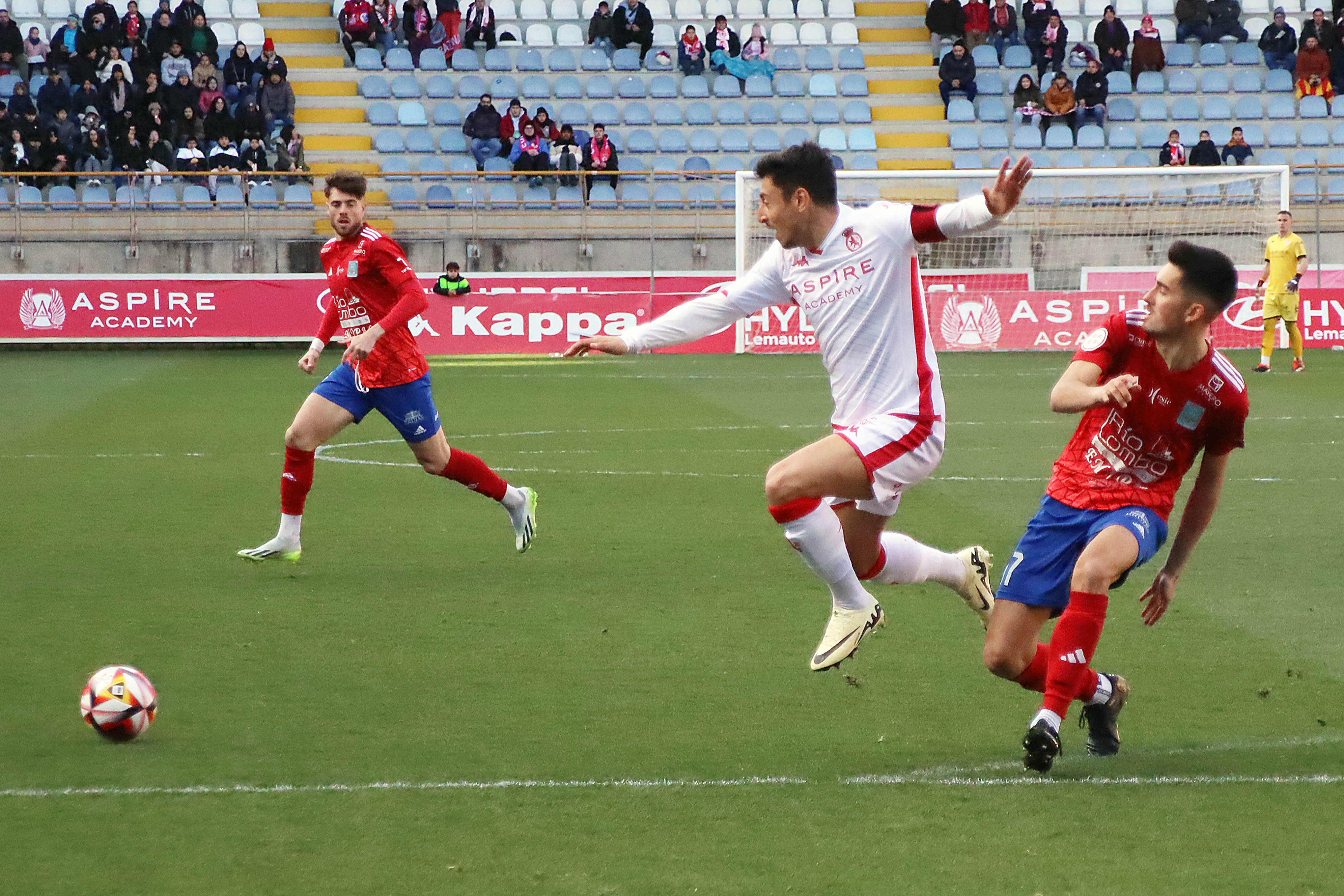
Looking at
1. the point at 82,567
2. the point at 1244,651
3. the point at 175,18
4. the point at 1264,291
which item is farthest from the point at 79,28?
the point at 1244,651

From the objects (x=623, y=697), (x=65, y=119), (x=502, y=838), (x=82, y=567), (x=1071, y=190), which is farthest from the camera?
(x=65, y=119)

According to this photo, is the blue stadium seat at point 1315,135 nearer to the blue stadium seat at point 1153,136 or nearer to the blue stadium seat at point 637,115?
the blue stadium seat at point 1153,136

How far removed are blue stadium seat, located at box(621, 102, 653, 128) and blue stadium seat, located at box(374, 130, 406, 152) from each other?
3.90 m

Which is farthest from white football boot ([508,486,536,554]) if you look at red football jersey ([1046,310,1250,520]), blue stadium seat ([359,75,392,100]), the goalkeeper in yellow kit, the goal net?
blue stadium seat ([359,75,392,100])

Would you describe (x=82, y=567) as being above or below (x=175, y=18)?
below

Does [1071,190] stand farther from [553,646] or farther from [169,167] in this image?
[553,646]

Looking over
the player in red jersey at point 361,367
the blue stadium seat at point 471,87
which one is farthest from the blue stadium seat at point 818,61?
the player in red jersey at point 361,367

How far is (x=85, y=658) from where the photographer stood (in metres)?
5.94

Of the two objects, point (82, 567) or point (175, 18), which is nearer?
point (82, 567)

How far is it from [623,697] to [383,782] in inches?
44.9

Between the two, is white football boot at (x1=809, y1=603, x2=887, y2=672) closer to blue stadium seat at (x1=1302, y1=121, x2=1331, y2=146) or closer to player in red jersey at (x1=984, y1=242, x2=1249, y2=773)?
player in red jersey at (x1=984, y1=242, x2=1249, y2=773)

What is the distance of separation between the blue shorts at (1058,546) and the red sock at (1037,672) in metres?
0.16

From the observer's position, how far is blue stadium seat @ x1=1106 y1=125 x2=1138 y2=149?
1059 inches

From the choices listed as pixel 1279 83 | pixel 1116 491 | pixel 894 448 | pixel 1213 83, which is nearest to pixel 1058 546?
pixel 1116 491
